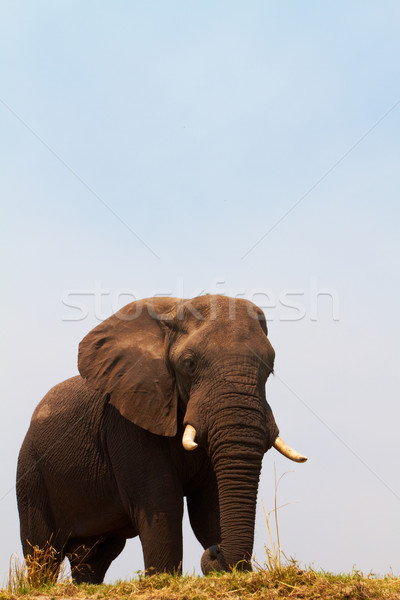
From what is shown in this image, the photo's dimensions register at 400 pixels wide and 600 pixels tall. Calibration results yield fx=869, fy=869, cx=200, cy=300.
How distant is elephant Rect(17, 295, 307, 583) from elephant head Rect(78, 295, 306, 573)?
15mm

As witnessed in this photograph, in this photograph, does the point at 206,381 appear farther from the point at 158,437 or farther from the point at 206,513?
the point at 206,513

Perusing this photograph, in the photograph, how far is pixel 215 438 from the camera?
409 inches

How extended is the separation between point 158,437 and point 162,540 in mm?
1348

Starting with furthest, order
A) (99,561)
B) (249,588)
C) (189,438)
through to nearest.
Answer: (99,561) → (189,438) → (249,588)

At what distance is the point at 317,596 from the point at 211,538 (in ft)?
13.2

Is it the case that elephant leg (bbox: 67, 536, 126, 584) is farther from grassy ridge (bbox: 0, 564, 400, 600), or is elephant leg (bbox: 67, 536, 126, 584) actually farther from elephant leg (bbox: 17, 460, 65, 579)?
grassy ridge (bbox: 0, 564, 400, 600)

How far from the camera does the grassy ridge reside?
8.17m

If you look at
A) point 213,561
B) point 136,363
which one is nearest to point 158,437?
point 136,363

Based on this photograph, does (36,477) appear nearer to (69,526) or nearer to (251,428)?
(69,526)

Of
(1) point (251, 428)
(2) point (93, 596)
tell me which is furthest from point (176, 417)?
(2) point (93, 596)

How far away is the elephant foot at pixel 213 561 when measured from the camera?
32.6 feet

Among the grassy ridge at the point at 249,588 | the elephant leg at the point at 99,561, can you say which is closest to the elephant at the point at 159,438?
the elephant leg at the point at 99,561

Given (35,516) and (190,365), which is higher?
(190,365)

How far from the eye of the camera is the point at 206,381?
10.7m
